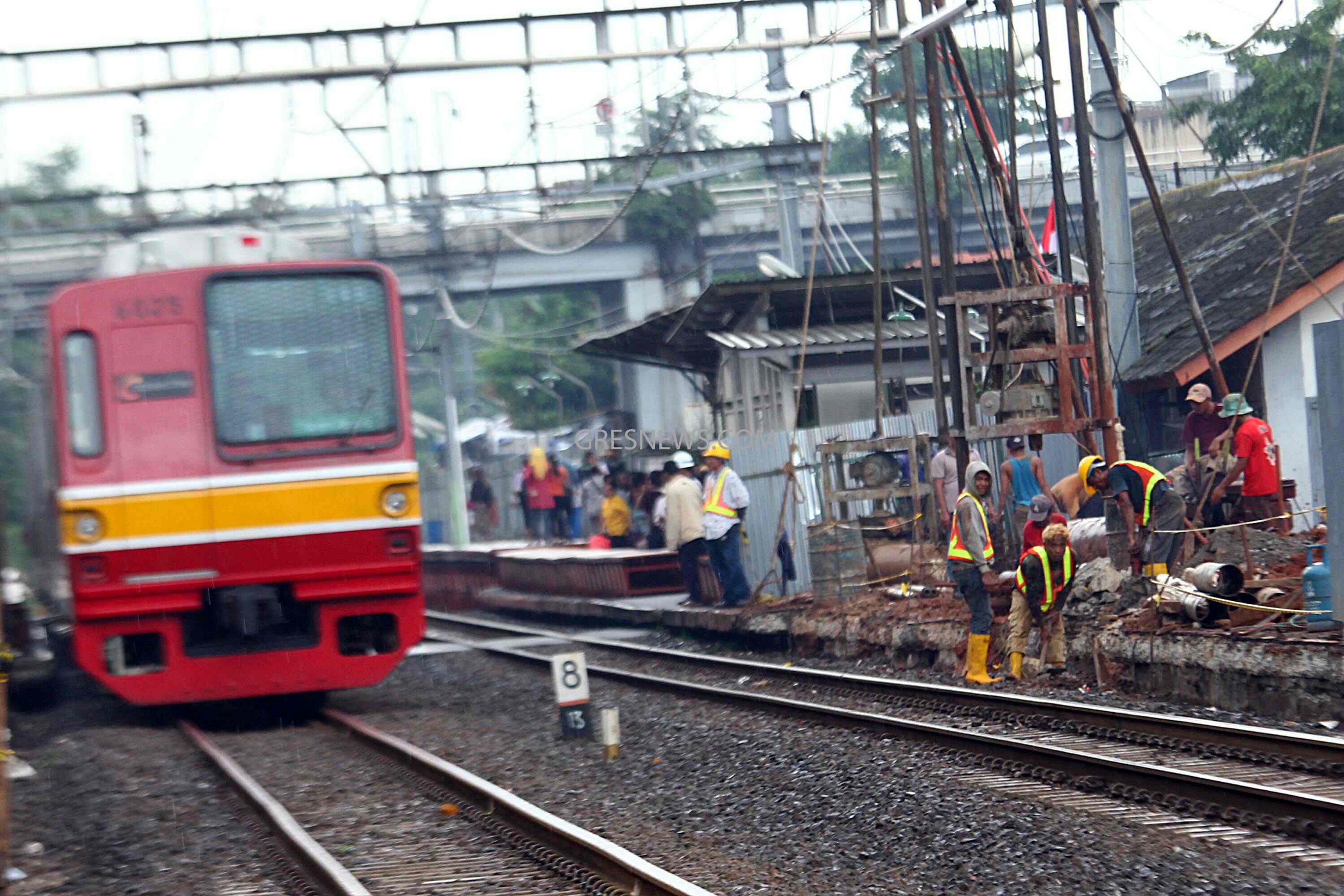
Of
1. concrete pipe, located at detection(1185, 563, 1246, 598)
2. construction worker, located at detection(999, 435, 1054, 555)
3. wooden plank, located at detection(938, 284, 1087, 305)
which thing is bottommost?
concrete pipe, located at detection(1185, 563, 1246, 598)

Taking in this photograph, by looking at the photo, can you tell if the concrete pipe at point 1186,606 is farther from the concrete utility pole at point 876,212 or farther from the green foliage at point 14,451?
the green foliage at point 14,451

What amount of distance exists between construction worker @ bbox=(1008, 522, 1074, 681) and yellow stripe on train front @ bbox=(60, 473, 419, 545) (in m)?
4.43

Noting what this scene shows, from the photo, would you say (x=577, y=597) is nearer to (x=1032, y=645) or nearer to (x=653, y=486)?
(x=653, y=486)

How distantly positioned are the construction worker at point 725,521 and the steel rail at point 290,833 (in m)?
6.77

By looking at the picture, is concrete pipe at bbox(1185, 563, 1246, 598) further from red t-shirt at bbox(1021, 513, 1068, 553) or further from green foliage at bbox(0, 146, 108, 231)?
green foliage at bbox(0, 146, 108, 231)

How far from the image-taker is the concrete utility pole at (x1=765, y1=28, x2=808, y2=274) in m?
18.2

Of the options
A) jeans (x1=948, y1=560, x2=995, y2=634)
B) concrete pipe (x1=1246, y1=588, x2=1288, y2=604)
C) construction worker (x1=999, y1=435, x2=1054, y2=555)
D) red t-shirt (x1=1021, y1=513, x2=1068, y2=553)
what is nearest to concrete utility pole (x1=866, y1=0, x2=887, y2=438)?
construction worker (x1=999, y1=435, x2=1054, y2=555)

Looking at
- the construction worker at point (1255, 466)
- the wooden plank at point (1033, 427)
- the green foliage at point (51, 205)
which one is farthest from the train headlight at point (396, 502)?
the green foliage at point (51, 205)

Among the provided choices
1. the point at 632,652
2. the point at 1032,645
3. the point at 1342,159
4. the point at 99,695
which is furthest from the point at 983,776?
the point at 1342,159

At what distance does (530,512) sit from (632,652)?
11.2 meters

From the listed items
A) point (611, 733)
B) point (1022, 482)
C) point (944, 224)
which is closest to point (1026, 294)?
point (1022, 482)

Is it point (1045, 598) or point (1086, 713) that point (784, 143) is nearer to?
point (1045, 598)

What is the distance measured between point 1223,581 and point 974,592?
1759mm

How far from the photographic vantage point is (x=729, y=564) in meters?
16.2
